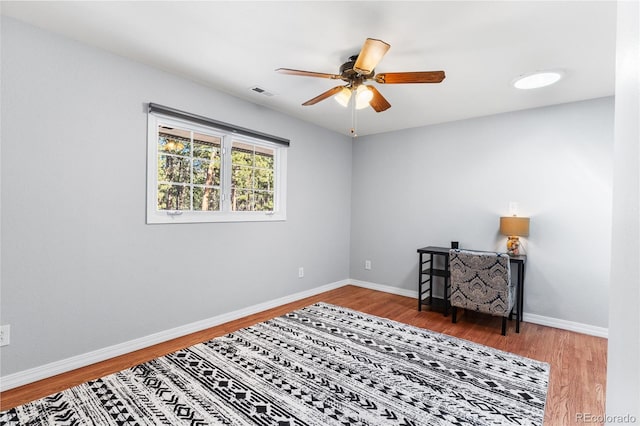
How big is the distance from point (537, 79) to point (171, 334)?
3965 mm

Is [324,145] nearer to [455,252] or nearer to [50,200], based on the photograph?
[455,252]

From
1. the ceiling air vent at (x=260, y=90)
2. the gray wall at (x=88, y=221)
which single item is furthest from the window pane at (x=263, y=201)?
the ceiling air vent at (x=260, y=90)

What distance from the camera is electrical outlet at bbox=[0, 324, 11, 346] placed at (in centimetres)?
196

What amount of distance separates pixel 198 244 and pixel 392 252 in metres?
2.75

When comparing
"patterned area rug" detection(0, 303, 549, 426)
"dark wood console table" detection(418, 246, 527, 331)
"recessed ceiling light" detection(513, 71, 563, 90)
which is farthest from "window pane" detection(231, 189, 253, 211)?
"recessed ceiling light" detection(513, 71, 563, 90)

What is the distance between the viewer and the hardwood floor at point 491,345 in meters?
1.94

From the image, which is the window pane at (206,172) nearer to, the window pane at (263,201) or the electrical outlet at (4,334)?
the window pane at (263,201)

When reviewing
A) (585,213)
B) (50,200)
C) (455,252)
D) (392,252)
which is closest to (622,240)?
(455,252)

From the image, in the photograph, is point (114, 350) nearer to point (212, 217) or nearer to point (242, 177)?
point (212, 217)

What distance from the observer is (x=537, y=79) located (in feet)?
8.61

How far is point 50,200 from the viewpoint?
213 centimetres

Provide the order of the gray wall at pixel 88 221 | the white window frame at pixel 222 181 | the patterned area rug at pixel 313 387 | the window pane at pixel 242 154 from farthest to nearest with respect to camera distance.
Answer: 1. the window pane at pixel 242 154
2. the white window frame at pixel 222 181
3. the gray wall at pixel 88 221
4. the patterned area rug at pixel 313 387

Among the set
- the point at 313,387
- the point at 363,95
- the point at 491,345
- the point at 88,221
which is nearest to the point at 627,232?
the point at 313,387

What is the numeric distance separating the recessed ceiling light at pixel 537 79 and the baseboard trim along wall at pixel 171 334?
2.44m
